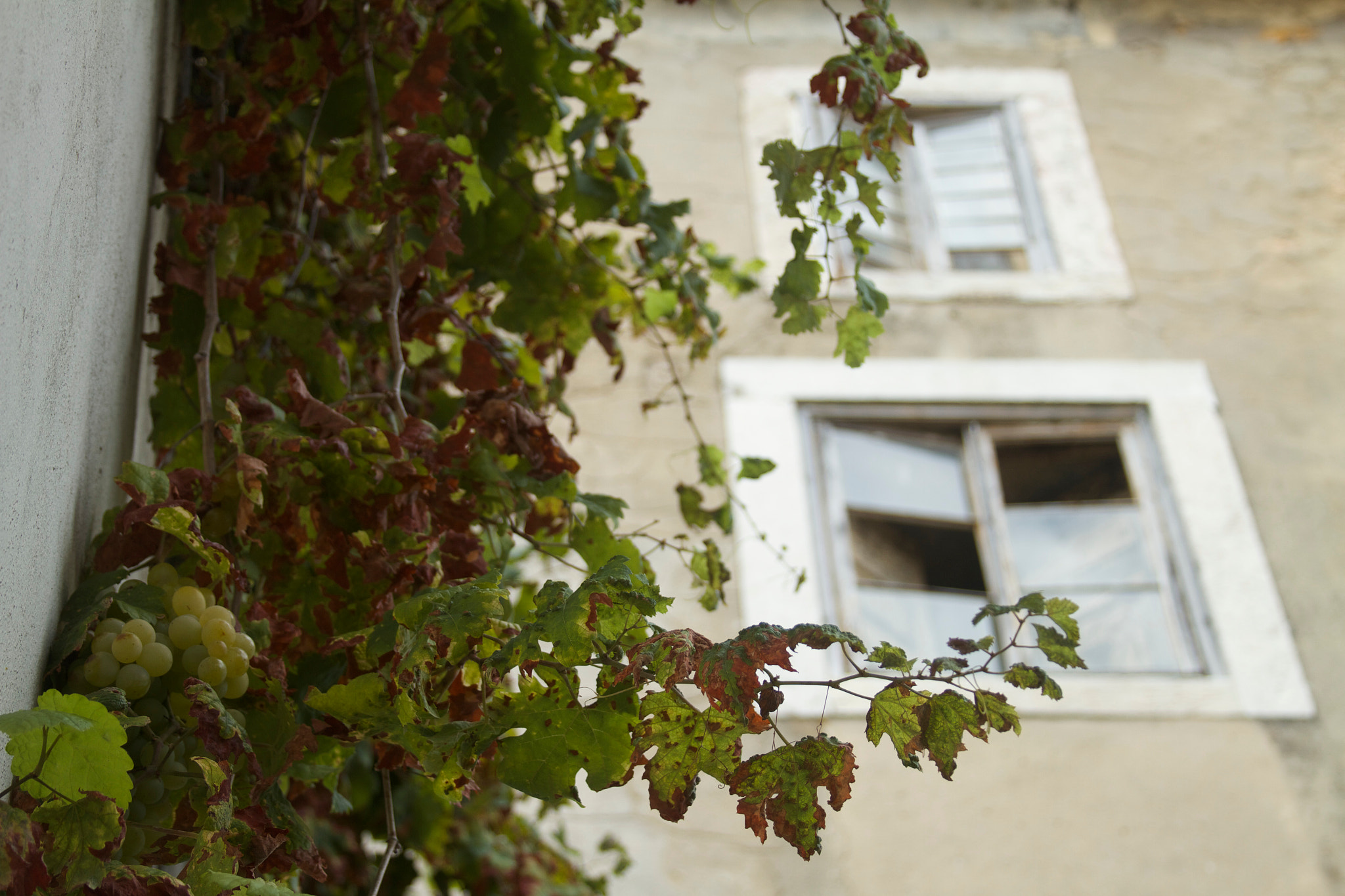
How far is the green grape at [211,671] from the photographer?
0.80 metres

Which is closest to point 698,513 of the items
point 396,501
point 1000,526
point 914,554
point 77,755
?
point 396,501

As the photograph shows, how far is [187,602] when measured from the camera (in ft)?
2.70

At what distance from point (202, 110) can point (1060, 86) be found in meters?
4.14

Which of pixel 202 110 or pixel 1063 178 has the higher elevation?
pixel 1063 178

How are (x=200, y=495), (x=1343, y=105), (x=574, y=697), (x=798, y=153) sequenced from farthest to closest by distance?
(x=1343, y=105), (x=798, y=153), (x=200, y=495), (x=574, y=697)

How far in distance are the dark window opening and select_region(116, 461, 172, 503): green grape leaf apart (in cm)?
337

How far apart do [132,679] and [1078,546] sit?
3.44 meters

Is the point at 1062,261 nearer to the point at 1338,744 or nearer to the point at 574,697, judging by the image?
the point at 1338,744

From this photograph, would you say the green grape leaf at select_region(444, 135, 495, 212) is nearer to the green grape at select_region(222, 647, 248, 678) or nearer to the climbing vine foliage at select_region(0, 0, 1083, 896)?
the climbing vine foliage at select_region(0, 0, 1083, 896)

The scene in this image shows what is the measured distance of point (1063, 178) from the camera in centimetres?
438

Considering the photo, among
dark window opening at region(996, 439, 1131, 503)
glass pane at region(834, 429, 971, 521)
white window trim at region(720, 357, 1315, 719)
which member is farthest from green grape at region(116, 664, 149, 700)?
dark window opening at region(996, 439, 1131, 503)

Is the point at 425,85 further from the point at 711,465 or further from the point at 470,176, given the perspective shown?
the point at 711,465

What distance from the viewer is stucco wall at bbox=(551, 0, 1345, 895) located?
313cm

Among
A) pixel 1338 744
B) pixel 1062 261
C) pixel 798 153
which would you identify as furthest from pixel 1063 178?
pixel 798 153
